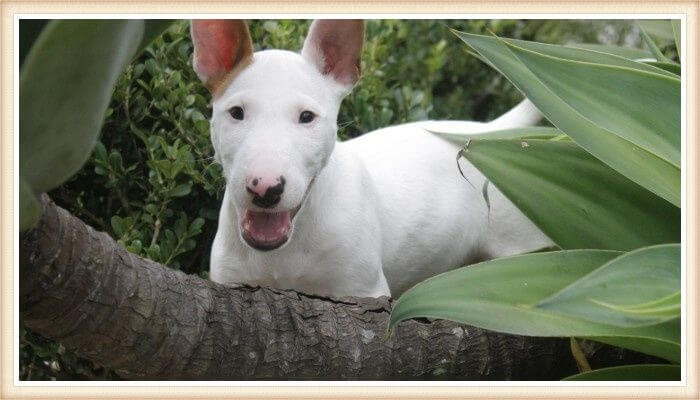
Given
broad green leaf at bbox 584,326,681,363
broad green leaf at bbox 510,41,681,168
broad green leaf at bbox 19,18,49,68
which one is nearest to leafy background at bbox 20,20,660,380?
broad green leaf at bbox 510,41,681,168

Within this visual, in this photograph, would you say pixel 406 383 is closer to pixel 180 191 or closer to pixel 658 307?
pixel 658 307

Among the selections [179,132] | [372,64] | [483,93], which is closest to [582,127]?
[179,132]

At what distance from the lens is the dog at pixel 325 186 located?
71.4 inches

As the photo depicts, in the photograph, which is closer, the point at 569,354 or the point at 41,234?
the point at 41,234

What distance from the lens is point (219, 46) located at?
186 cm

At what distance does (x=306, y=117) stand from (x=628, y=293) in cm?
74

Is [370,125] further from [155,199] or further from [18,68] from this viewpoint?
[18,68]

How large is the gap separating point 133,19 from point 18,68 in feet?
0.79

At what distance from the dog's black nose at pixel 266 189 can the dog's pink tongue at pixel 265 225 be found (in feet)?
0.34

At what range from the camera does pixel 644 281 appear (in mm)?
1398

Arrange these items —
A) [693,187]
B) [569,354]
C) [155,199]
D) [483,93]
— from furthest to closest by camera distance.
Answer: [483,93] < [155,199] < [569,354] < [693,187]

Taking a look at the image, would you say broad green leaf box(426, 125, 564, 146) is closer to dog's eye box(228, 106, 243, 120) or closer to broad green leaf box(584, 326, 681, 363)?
dog's eye box(228, 106, 243, 120)

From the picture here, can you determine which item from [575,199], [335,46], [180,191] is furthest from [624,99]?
[180,191]

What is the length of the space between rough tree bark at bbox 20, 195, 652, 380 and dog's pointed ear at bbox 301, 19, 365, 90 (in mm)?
449
